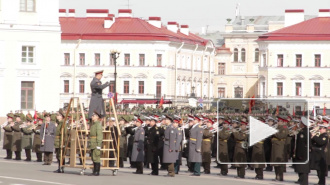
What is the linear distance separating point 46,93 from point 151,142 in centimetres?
4097

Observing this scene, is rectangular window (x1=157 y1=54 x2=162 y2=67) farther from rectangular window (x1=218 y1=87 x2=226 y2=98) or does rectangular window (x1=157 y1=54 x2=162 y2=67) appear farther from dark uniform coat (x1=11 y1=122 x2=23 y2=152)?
dark uniform coat (x1=11 y1=122 x2=23 y2=152)

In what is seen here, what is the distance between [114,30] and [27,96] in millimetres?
35461

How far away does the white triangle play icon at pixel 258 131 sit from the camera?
24.2 metres

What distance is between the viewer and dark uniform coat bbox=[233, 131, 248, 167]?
29031 mm

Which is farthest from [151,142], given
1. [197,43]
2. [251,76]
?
[251,76]

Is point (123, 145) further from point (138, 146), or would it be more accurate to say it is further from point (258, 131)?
point (258, 131)

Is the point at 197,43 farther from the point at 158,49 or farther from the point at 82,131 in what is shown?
the point at 82,131

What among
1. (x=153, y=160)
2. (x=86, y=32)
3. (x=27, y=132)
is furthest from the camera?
(x=86, y=32)

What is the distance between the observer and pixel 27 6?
6962cm

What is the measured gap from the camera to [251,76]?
13238 cm

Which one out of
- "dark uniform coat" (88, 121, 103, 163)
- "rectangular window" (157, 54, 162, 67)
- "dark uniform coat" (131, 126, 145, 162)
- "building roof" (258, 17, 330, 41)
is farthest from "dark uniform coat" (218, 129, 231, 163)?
"building roof" (258, 17, 330, 41)

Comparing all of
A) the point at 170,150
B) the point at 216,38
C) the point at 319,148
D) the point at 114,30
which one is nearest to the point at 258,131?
the point at 319,148

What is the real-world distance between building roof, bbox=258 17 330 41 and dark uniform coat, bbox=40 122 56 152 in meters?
73.7

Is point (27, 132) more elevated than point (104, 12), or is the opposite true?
point (104, 12)
